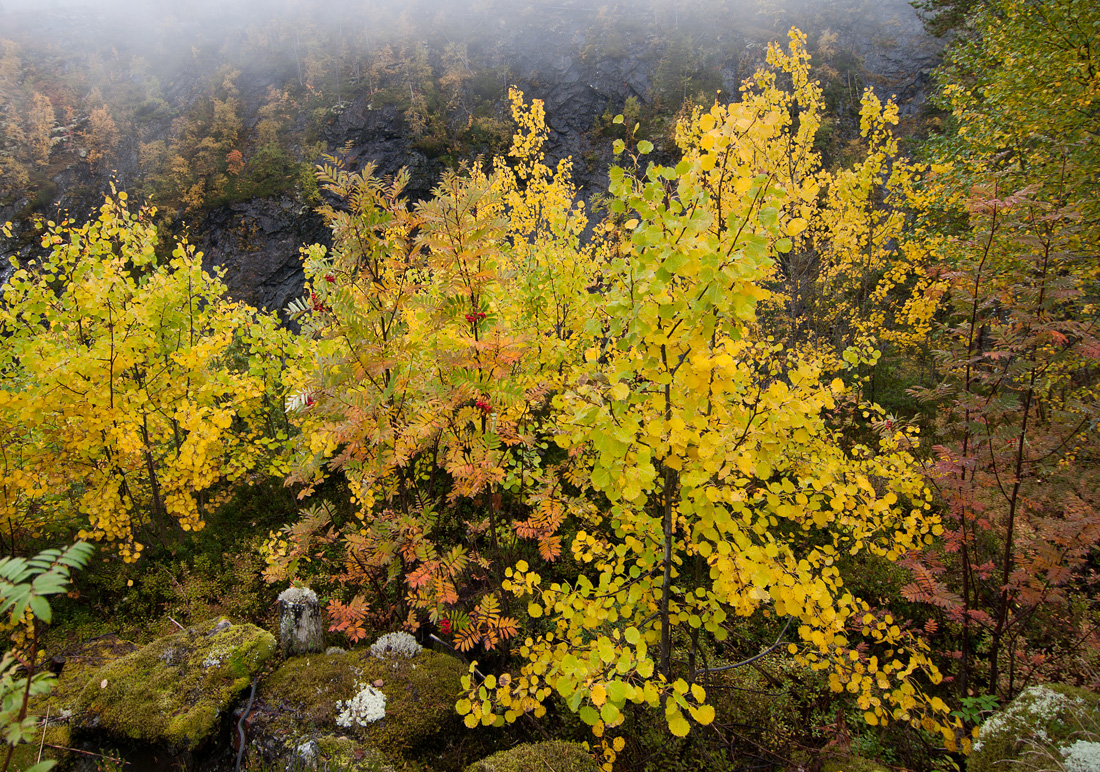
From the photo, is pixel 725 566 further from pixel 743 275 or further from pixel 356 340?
pixel 356 340

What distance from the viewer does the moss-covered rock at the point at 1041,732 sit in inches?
71.1

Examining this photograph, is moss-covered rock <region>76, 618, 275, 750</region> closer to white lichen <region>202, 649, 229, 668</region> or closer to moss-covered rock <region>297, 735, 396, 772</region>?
white lichen <region>202, 649, 229, 668</region>

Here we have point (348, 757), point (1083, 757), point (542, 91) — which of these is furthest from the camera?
point (542, 91)

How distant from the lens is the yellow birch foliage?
3.76 meters

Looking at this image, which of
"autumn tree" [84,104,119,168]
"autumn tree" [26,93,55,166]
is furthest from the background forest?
"autumn tree" [26,93,55,166]

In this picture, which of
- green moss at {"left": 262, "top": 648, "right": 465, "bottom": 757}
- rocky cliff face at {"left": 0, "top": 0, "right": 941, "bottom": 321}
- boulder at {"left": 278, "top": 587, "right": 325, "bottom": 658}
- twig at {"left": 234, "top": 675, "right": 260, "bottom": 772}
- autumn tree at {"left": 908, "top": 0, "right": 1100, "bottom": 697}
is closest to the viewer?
autumn tree at {"left": 908, "top": 0, "right": 1100, "bottom": 697}

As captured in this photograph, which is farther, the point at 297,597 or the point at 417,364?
the point at 297,597

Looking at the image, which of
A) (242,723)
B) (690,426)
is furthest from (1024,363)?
(242,723)

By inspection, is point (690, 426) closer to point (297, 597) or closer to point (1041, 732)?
point (1041, 732)

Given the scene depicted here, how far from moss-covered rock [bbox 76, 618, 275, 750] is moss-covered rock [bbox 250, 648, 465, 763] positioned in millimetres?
237

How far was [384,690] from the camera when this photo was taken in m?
2.90

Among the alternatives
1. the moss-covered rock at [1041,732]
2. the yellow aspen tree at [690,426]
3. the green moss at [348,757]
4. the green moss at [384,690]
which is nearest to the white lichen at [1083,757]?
the moss-covered rock at [1041,732]

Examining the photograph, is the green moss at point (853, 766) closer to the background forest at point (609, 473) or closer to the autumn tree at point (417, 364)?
the background forest at point (609, 473)

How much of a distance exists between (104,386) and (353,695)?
348 cm
